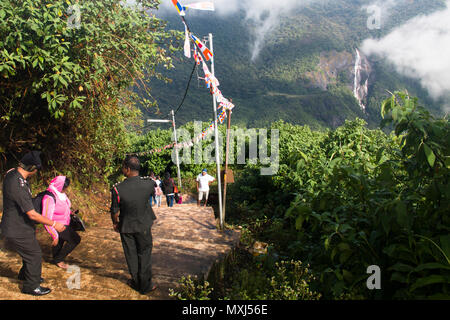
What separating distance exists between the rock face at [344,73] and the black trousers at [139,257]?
447 feet

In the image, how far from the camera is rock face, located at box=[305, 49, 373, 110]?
5330 inches

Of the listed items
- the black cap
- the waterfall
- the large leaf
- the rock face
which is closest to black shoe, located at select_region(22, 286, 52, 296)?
the black cap

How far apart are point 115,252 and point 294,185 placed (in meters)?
5.19

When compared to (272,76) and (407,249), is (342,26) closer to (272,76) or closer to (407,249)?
(272,76)

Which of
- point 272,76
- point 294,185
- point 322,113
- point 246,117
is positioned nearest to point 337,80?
point 272,76

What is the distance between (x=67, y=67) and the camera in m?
5.39

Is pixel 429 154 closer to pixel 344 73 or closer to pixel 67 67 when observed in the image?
pixel 67 67

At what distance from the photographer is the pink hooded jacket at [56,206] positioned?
423 cm

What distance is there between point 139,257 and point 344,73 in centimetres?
15249

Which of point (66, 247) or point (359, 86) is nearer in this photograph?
point (66, 247)

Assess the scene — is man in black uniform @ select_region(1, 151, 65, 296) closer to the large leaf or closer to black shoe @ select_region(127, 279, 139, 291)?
black shoe @ select_region(127, 279, 139, 291)

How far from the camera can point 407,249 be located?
3.26 meters

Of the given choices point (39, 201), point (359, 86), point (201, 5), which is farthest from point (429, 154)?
point (359, 86)

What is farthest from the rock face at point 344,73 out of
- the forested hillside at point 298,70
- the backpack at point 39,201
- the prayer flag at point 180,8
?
the backpack at point 39,201
